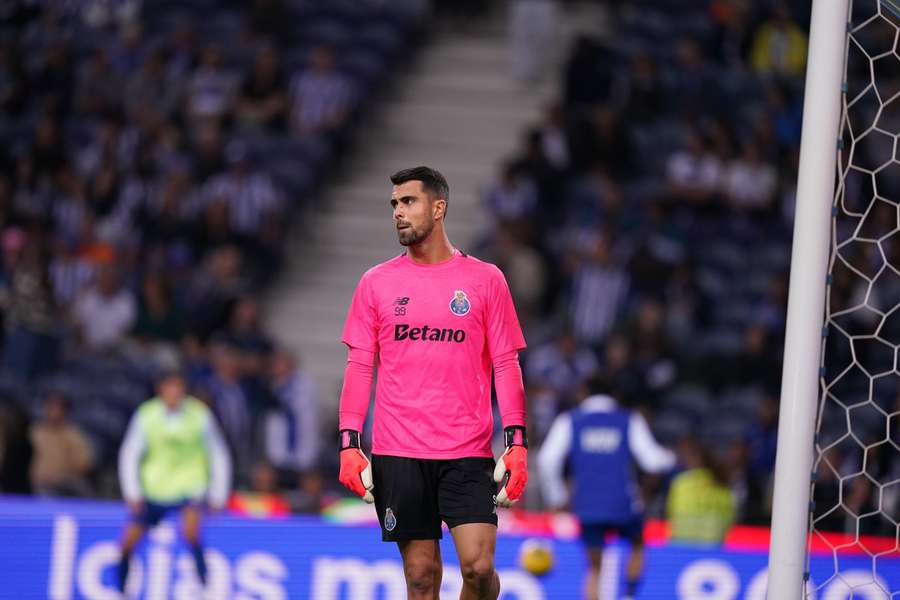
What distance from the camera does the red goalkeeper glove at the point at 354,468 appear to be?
5.63m

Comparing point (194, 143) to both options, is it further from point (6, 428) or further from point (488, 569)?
point (488, 569)

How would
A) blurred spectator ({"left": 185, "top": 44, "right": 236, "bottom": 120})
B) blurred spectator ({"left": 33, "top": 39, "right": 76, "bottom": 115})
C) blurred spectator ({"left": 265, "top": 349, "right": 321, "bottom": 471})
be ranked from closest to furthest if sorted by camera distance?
blurred spectator ({"left": 265, "top": 349, "right": 321, "bottom": 471})
blurred spectator ({"left": 185, "top": 44, "right": 236, "bottom": 120})
blurred spectator ({"left": 33, "top": 39, "right": 76, "bottom": 115})

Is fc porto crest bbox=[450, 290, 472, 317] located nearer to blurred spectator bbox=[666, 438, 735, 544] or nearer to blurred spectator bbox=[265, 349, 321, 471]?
blurred spectator bbox=[666, 438, 735, 544]

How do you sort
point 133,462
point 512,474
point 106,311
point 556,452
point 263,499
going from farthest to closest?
point 106,311, point 263,499, point 133,462, point 556,452, point 512,474

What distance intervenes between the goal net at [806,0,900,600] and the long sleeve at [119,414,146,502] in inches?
178

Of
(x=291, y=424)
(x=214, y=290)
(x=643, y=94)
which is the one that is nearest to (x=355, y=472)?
(x=291, y=424)

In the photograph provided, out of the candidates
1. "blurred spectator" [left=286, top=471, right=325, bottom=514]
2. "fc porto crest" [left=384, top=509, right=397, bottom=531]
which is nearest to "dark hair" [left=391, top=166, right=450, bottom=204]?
"fc porto crest" [left=384, top=509, right=397, bottom=531]

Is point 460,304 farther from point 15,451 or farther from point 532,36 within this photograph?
point 532,36

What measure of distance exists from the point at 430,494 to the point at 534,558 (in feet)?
15.5

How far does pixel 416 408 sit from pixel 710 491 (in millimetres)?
6257

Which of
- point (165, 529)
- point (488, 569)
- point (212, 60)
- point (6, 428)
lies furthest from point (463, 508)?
point (212, 60)

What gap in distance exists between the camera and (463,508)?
223 inches

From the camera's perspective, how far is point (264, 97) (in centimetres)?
1569

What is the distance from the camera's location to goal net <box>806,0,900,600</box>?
34.0 feet
